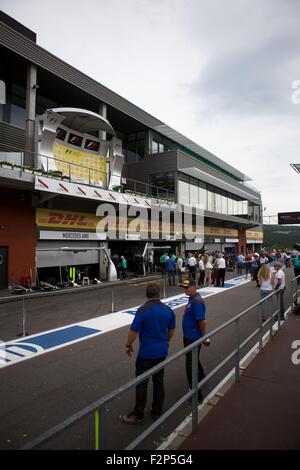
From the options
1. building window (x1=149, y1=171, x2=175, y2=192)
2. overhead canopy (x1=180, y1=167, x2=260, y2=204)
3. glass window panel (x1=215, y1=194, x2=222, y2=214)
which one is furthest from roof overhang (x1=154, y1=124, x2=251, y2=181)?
glass window panel (x1=215, y1=194, x2=222, y2=214)

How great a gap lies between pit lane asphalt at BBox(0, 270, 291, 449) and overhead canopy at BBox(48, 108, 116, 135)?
12.8 metres

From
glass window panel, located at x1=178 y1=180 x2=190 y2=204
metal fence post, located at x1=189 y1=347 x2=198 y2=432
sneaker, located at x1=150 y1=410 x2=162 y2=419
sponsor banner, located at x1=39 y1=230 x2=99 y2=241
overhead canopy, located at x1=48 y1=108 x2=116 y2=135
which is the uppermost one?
overhead canopy, located at x1=48 y1=108 x2=116 y2=135

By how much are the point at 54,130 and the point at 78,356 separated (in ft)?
45.9

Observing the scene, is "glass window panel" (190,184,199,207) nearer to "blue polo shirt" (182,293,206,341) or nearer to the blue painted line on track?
the blue painted line on track

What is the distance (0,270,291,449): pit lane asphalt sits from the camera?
3545 mm

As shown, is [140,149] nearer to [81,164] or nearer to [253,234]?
[81,164]

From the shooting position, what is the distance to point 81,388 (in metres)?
4.81

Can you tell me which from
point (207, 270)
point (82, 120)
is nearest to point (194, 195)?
point (207, 270)

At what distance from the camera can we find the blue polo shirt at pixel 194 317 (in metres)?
4.50

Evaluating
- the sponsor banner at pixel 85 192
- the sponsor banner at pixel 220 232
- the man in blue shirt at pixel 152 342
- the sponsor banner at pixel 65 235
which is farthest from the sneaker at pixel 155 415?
the sponsor banner at pixel 220 232

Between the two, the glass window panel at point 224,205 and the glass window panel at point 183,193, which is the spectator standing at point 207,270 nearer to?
the glass window panel at point 183,193

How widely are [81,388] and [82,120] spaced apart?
16.8 meters

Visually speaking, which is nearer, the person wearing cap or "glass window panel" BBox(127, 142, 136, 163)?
the person wearing cap
